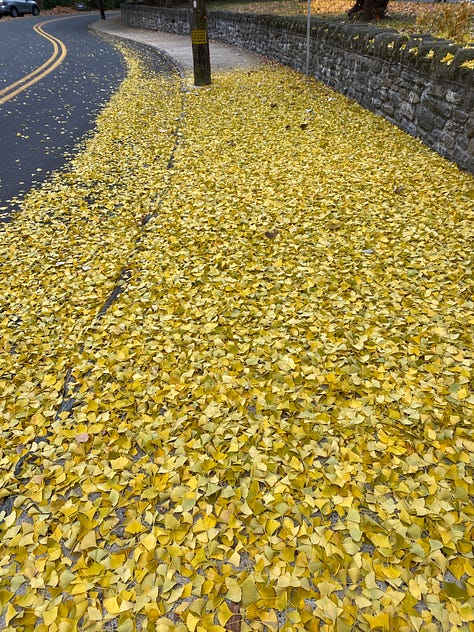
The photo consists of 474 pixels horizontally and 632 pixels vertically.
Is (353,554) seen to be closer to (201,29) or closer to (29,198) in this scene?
(29,198)

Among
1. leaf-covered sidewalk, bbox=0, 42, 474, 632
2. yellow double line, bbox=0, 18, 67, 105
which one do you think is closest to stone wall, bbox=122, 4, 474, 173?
leaf-covered sidewalk, bbox=0, 42, 474, 632

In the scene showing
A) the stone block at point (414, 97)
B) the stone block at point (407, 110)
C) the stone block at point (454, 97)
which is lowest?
the stone block at point (407, 110)

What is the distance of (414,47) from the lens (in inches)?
289

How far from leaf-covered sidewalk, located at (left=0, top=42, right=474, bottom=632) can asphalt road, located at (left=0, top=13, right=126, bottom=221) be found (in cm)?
142

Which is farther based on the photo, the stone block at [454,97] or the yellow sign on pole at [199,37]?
the yellow sign on pole at [199,37]

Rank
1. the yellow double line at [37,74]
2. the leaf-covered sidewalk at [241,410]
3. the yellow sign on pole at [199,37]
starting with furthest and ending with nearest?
1. the yellow double line at [37,74]
2. the yellow sign on pole at [199,37]
3. the leaf-covered sidewalk at [241,410]

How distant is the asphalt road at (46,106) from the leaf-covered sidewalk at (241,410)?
4.66ft

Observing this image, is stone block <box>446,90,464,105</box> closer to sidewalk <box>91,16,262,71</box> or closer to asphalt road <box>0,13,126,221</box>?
asphalt road <box>0,13,126,221</box>

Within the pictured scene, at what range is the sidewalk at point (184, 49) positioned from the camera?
15.6 meters

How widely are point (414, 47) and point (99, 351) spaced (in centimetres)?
729

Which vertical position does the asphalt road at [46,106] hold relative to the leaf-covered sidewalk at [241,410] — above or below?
above

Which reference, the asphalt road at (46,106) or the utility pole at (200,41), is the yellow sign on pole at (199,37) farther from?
the asphalt road at (46,106)

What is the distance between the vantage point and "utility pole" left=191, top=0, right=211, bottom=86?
1095cm

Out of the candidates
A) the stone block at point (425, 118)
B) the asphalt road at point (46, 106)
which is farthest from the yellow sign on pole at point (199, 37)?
the stone block at point (425, 118)
